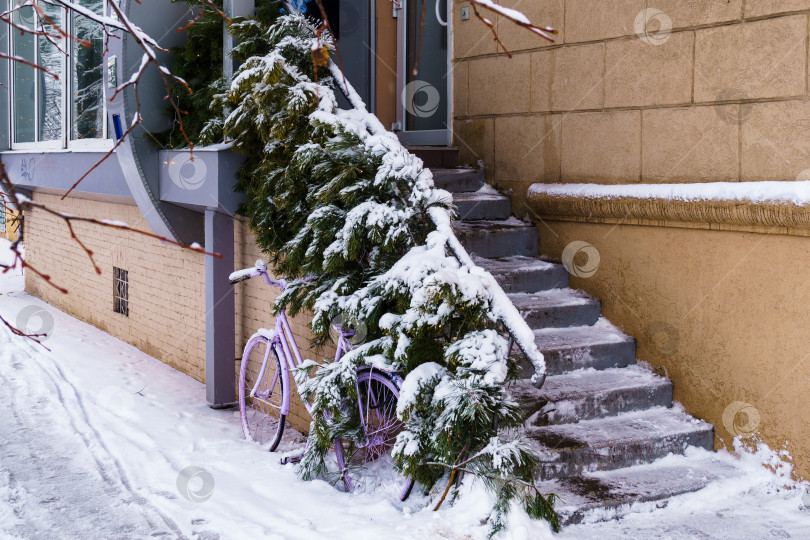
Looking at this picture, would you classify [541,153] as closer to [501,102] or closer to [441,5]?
[501,102]

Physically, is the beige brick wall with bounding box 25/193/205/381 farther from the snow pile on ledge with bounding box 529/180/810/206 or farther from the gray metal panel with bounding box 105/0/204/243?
the snow pile on ledge with bounding box 529/180/810/206

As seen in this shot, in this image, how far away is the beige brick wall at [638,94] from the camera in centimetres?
471

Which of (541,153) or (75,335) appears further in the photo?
(75,335)

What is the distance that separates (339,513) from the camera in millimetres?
4273

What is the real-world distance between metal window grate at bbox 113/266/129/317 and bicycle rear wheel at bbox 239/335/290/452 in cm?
387

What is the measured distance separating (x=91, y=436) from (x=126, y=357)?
2.74m

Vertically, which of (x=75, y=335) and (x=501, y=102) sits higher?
(x=501, y=102)

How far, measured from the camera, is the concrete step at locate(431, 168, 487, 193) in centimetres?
660

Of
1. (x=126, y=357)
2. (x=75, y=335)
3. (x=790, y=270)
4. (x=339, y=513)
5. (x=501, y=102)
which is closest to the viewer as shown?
(x=339, y=513)

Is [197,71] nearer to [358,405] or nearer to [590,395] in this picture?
[358,405]

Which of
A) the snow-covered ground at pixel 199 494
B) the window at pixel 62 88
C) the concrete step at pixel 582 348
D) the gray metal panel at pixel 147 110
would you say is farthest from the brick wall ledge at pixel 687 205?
the window at pixel 62 88

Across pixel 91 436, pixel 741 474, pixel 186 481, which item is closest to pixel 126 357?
pixel 91 436

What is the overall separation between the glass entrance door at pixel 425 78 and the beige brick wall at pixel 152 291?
2.27 metres

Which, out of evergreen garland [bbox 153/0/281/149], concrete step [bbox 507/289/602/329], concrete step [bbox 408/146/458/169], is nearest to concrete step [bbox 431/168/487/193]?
concrete step [bbox 408/146/458/169]
